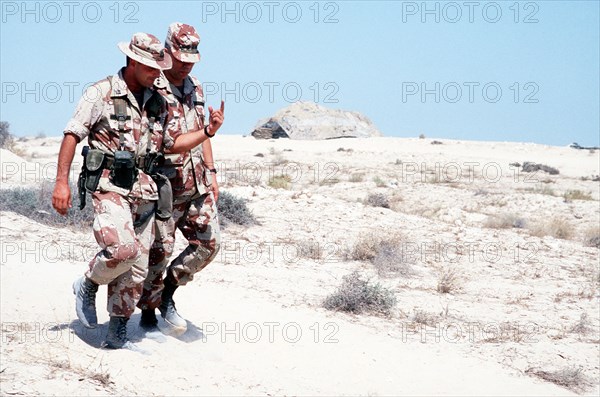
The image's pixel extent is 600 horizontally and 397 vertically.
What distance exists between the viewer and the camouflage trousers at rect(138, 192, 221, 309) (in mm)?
5480

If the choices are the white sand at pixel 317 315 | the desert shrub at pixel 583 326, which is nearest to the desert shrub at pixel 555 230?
the white sand at pixel 317 315

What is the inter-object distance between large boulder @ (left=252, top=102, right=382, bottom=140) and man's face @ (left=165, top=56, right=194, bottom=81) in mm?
31986

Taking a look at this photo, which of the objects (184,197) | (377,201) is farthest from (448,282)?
(377,201)

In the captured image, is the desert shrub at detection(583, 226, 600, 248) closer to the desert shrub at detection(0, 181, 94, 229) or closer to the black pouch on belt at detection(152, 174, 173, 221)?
the desert shrub at detection(0, 181, 94, 229)

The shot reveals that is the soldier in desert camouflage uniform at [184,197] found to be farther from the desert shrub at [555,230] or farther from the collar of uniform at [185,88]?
the desert shrub at [555,230]

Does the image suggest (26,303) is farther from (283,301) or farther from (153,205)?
(283,301)

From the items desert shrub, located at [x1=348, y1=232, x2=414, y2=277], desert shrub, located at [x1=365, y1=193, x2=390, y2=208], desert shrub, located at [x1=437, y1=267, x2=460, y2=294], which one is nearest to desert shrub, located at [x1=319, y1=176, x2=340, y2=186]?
desert shrub, located at [x1=365, y1=193, x2=390, y2=208]

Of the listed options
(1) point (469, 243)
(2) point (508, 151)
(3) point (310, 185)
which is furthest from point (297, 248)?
(2) point (508, 151)

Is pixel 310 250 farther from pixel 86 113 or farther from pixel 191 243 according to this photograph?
pixel 86 113

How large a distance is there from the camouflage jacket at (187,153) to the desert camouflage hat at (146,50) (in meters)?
0.32

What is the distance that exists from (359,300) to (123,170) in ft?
11.0

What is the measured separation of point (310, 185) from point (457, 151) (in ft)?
53.9

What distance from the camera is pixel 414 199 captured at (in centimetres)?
1698

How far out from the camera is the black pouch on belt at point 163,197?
523 centimetres
